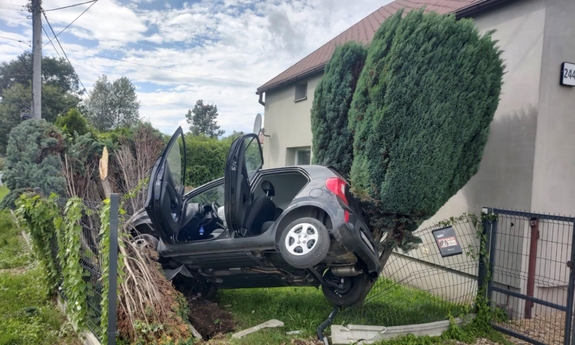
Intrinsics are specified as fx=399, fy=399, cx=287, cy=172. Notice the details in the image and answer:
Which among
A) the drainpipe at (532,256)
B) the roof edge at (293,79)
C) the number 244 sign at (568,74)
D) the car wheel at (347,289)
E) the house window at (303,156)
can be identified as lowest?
the car wheel at (347,289)

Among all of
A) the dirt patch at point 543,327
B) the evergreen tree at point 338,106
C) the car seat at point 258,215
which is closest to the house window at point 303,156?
the evergreen tree at point 338,106

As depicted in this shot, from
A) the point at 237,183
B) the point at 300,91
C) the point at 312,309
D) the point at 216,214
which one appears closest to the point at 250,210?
the point at 237,183

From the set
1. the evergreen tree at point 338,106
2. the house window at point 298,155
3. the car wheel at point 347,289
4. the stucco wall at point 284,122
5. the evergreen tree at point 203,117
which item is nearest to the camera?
the car wheel at point 347,289

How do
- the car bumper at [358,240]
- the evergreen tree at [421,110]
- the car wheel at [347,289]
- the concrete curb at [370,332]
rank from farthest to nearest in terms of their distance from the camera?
the car wheel at [347,289], the evergreen tree at [421,110], the concrete curb at [370,332], the car bumper at [358,240]

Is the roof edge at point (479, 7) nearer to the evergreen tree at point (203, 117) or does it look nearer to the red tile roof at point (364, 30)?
the red tile roof at point (364, 30)

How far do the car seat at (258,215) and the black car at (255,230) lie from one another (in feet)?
0.04

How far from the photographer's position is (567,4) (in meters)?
4.89

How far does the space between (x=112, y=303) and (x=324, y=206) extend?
1998 millimetres

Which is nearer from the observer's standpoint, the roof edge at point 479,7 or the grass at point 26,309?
the grass at point 26,309

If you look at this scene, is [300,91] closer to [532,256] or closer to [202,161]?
[202,161]

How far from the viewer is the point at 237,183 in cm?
418

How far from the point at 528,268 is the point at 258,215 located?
10.9 ft

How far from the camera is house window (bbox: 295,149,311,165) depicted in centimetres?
1020

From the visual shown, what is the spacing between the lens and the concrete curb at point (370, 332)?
3.90 meters
